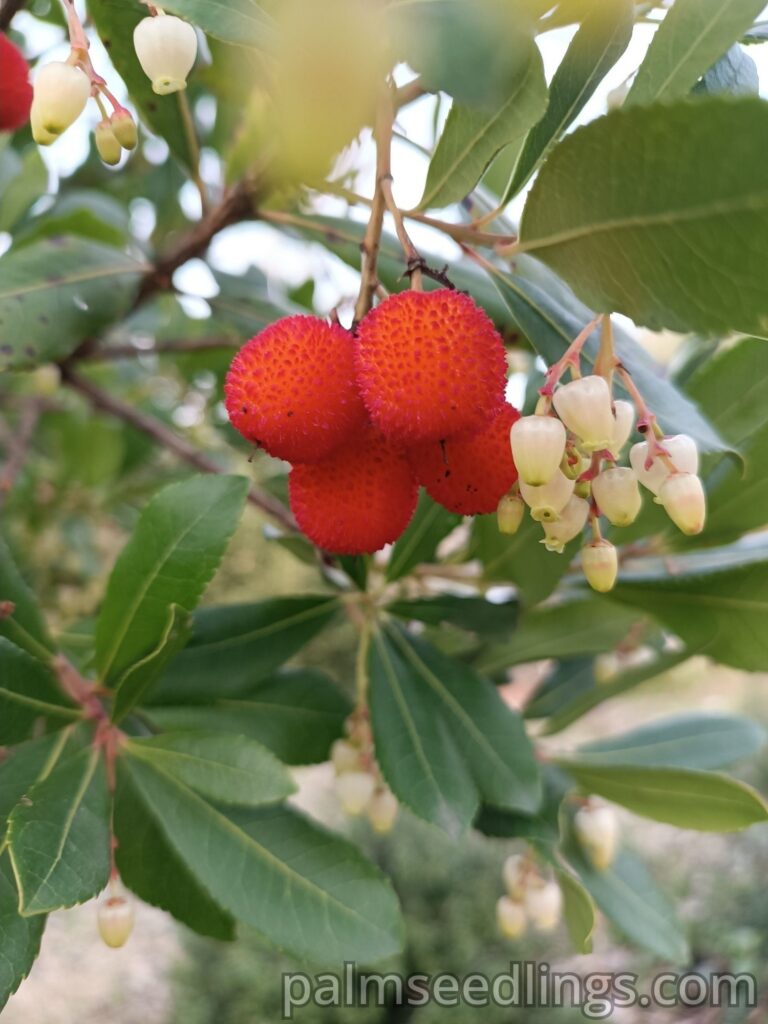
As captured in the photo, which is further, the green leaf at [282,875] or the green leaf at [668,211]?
the green leaf at [282,875]

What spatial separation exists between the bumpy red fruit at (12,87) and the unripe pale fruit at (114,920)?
68cm

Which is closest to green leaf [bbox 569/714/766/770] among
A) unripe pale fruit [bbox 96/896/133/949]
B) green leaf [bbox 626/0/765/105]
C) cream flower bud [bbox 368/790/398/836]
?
cream flower bud [bbox 368/790/398/836]

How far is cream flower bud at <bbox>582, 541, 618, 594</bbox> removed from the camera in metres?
0.53

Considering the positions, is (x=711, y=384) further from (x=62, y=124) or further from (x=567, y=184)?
(x=62, y=124)

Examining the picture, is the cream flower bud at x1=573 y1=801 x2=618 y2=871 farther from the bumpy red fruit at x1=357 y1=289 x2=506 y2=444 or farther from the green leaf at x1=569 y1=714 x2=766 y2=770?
the bumpy red fruit at x1=357 y1=289 x2=506 y2=444

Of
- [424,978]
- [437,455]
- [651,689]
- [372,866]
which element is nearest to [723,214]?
[437,455]

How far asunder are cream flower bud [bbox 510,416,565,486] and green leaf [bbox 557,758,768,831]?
0.45m

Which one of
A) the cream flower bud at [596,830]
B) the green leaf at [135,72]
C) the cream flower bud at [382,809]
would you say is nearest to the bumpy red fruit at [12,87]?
the green leaf at [135,72]

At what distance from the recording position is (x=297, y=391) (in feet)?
1.72

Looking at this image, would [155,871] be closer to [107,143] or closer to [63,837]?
[63,837]

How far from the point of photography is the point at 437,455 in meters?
0.56

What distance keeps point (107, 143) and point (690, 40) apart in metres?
0.33

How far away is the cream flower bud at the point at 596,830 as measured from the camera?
98 cm

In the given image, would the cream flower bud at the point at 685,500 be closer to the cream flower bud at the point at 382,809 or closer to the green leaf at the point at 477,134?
the green leaf at the point at 477,134
